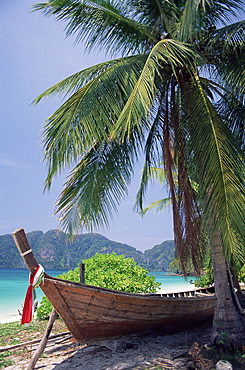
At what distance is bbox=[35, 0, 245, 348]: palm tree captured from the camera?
14.0 ft

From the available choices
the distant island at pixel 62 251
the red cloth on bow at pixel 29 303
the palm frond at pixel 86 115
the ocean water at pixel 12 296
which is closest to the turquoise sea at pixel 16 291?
the ocean water at pixel 12 296

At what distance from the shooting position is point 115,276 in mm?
8312

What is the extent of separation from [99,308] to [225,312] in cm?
207

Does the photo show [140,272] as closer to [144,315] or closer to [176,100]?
[144,315]

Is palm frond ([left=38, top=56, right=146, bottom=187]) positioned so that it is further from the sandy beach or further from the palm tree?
the sandy beach

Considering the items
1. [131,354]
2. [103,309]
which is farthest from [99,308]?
[131,354]

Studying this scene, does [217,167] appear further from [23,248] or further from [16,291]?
[16,291]

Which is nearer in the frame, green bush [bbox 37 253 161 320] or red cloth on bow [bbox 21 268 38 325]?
red cloth on bow [bbox 21 268 38 325]

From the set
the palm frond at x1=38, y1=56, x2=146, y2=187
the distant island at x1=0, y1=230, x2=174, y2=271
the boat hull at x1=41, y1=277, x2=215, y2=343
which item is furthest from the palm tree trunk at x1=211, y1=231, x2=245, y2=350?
the distant island at x1=0, y1=230, x2=174, y2=271

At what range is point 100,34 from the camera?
5.71m

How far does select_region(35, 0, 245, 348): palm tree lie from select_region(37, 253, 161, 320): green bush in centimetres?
317

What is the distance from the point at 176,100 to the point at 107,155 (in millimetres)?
1758

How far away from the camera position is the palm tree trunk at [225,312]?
4.64m

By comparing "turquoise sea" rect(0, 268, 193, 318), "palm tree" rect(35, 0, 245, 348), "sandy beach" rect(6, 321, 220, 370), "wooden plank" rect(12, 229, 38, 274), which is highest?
"palm tree" rect(35, 0, 245, 348)
